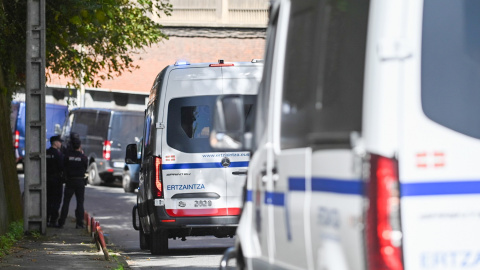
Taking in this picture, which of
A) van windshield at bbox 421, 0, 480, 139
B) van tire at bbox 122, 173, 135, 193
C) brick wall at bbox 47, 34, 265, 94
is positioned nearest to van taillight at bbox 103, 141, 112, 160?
Result: van tire at bbox 122, 173, 135, 193

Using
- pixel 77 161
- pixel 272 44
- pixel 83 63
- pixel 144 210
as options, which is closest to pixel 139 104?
pixel 83 63

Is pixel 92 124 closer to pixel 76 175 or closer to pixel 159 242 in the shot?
pixel 76 175

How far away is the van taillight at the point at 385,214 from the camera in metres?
4.49

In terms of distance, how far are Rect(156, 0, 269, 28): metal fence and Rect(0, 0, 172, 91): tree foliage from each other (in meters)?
22.1

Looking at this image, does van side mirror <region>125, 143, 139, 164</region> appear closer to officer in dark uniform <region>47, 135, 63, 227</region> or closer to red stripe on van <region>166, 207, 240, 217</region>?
red stripe on van <region>166, 207, 240, 217</region>

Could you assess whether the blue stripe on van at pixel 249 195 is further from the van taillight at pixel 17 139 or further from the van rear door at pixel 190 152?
the van taillight at pixel 17 139

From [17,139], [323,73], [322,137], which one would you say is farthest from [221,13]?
[322,137]

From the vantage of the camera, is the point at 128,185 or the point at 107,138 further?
the point at 107,138

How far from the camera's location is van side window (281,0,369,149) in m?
4.80

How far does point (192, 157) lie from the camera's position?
14414 millimetres

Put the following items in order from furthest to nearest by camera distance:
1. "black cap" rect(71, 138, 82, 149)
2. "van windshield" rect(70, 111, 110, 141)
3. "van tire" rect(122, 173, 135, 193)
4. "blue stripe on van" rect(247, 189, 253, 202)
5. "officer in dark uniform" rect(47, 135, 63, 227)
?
"van windshield" rect(70, 111, 110, 141) < "van tire" rect(122, 173, 135, 193) < "officer in dark uniform" rect(47, 135, 63, 227) < "black cap" rect(71, 138, 82, 149) < "blue stripe on van" rect(247, 189, 253, 202)

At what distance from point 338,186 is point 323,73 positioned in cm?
61

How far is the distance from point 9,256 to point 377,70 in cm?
1080

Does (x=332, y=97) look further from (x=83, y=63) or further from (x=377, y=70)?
(x=83, y=63)
